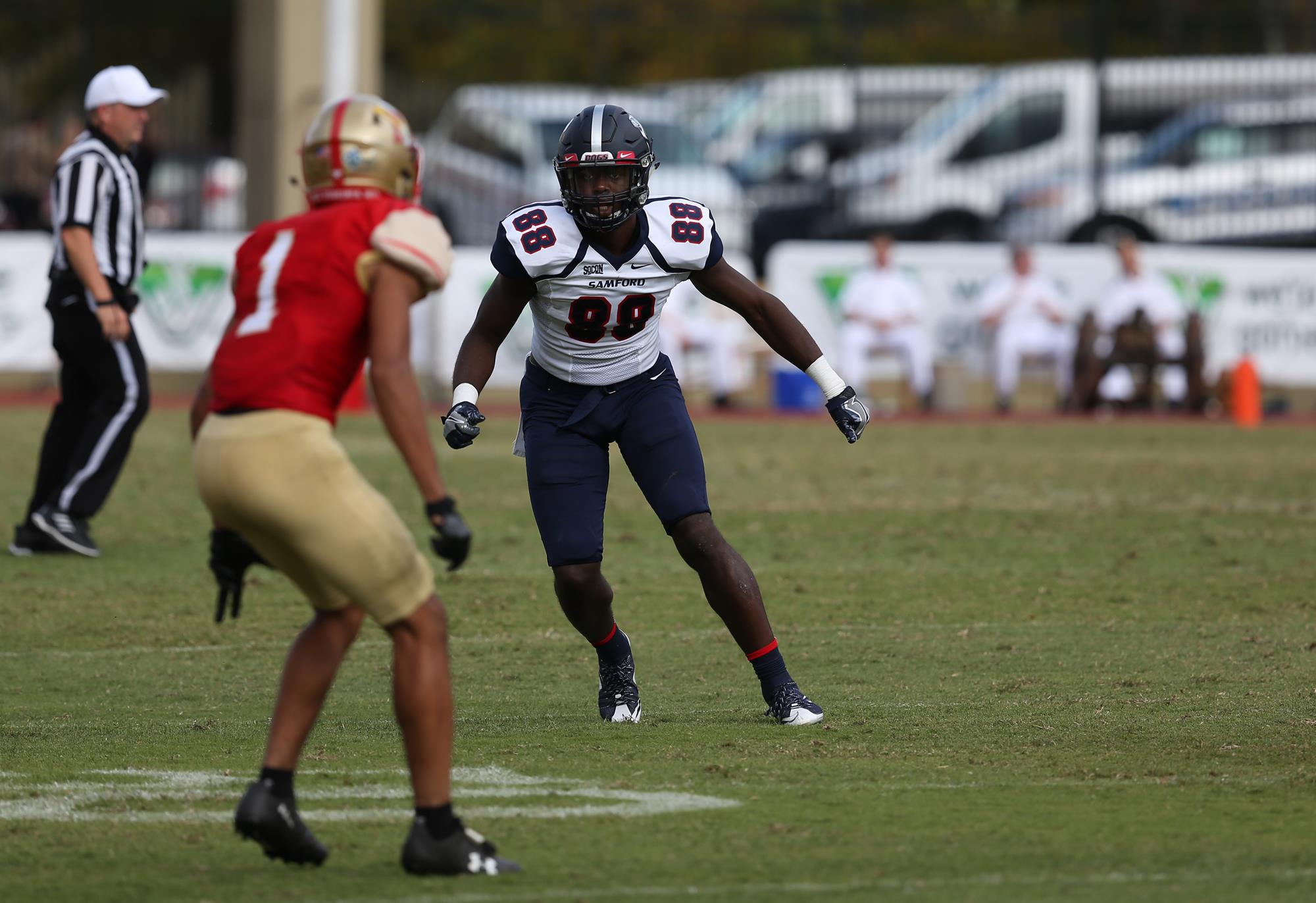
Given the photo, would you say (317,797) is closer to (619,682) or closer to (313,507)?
(313,507)

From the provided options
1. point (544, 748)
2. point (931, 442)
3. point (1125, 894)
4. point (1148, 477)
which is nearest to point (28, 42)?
point (931, 442)

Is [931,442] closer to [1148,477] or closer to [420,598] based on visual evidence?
[1148,477]

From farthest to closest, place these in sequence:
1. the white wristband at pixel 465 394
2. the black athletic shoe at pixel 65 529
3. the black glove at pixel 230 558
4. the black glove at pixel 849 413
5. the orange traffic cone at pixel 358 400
A: the orange traffic cone at pixel 358 400 → the black athletic shoe at pixel 65 529 → the black glove at pixel 849 413 → the white wristband at pixel 465 394 → the black glove at pixel 230 558

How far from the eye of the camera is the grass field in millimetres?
4777

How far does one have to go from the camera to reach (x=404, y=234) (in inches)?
181

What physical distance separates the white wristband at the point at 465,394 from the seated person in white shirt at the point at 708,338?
12861mm

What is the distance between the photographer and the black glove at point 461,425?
6.19m

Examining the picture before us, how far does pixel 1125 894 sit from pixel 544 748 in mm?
2111

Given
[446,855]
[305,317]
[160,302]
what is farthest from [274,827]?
[160,302]

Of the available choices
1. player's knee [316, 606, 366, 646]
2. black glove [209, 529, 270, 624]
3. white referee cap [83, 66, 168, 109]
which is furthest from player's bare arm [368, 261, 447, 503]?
white referee cap [83, 66, 168, 109]

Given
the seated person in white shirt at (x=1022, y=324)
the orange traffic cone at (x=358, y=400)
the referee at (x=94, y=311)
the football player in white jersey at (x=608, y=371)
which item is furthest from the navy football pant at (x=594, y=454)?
the seated person in white shirt at (x=1022, y=324)

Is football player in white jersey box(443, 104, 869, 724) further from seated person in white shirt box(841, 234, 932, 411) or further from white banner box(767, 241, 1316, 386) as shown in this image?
white banner box(767, 241, 1316, 386)

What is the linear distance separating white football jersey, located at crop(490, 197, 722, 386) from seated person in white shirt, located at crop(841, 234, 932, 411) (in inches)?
503

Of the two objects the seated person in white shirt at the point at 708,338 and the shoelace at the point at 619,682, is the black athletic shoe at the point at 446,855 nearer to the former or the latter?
the shoelace at the point at 619,682
